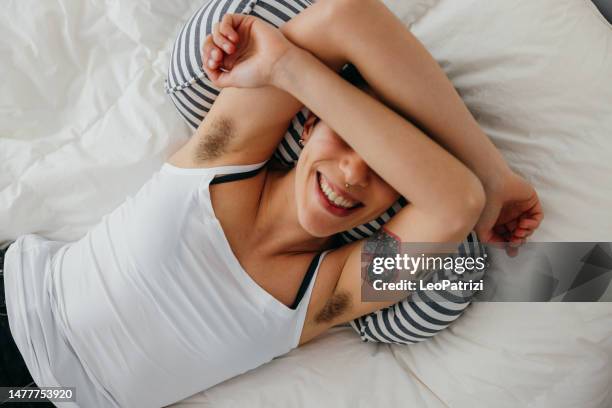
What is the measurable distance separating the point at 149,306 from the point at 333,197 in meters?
0.41

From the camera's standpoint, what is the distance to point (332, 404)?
1.02 metres

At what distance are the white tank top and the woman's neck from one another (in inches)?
2.7

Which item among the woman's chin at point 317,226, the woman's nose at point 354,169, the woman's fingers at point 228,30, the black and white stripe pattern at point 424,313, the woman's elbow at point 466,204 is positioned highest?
the woman's fingers at point 228,30

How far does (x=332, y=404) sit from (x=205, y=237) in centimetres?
41

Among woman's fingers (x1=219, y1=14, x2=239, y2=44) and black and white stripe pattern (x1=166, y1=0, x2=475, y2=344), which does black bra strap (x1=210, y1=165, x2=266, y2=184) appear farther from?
woman's fingers (x1=219, y1=14, x2=239, y2=44)

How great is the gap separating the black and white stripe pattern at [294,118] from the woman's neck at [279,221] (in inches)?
2.7

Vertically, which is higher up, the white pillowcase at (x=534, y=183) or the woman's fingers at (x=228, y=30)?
the woman's fingers at (x=228, y=30)

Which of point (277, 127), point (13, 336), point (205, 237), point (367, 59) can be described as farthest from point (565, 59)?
point (13, 336)

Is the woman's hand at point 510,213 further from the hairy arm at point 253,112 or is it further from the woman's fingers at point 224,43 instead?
the woman's fingers at point 224,43

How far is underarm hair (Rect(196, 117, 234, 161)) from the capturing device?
92 cm

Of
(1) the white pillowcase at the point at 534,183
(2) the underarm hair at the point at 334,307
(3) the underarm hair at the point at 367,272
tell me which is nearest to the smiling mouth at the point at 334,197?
(3) the underarm hair at the point at 367,272

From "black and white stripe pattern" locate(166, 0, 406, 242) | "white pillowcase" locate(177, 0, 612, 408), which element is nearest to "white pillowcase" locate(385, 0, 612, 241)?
"white pillowcase" locate(177, 0, 612, 408)

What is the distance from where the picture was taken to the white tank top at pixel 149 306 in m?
0.95

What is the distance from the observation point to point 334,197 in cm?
83
